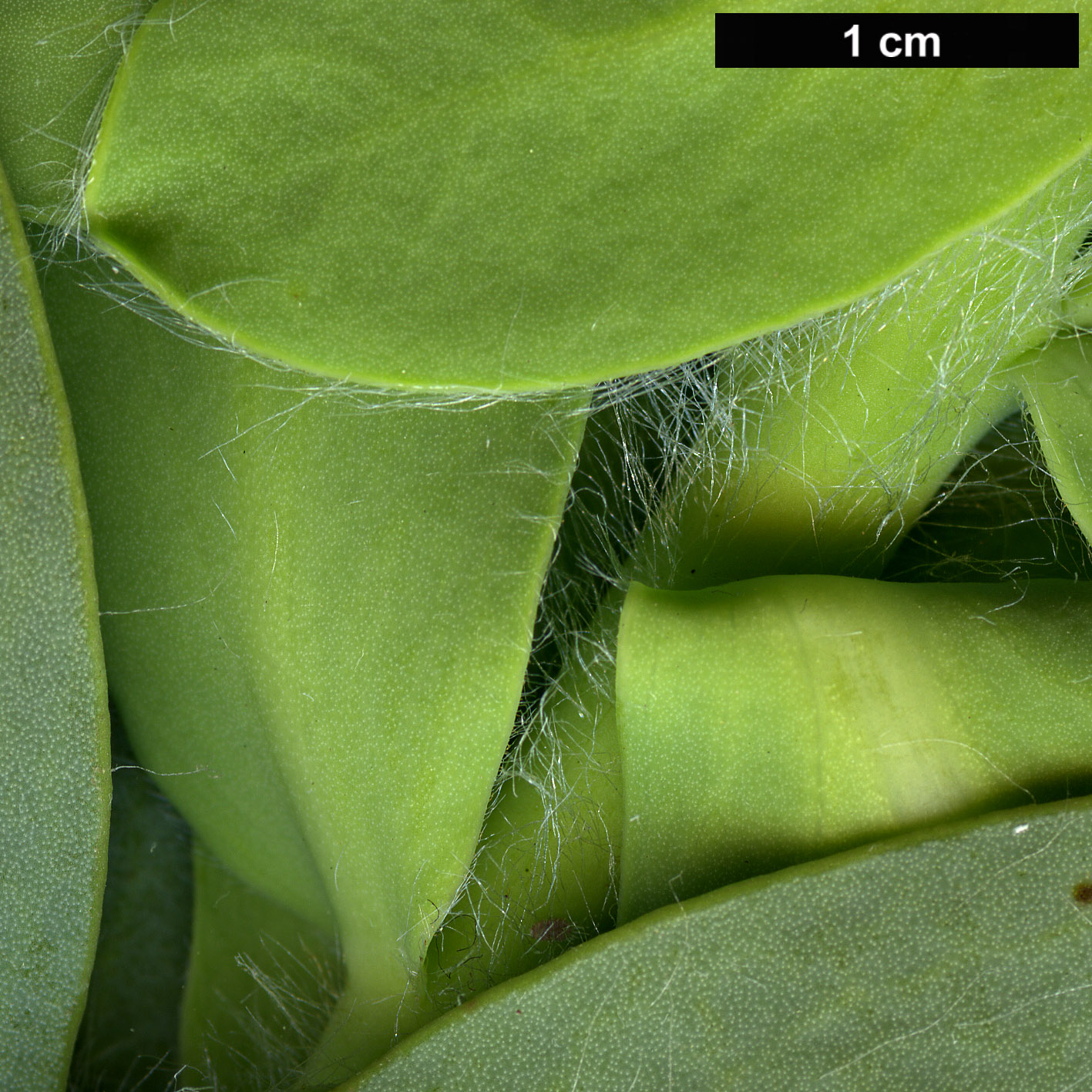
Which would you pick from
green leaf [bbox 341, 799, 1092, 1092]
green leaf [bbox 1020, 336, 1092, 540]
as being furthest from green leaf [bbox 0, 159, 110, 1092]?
green leaf [bbox 1020, 336, 1092, 540]

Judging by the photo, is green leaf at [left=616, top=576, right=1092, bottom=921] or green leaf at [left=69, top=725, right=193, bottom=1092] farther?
green leaf at [left=69, top=725, right=193, bottom=1092]

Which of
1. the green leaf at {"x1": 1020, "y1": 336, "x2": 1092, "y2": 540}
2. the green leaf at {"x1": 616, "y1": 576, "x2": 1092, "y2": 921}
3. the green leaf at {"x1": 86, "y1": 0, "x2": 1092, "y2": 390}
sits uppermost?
the green leaf at {"x1": 86, "y1": 0, "x2": 1092, "y2": 390}

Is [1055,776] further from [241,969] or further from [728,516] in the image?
[241,969]

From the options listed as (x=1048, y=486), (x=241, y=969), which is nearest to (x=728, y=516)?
(x=1048, y=486)

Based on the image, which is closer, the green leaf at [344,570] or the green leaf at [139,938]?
the green leaf at [344,570]

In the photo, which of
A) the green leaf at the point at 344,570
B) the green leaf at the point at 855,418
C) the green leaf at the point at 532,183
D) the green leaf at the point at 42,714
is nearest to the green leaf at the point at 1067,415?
the green leaf at the point at 855,418

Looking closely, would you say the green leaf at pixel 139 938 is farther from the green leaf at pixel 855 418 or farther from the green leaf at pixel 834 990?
the green leaf at pixel 855 418

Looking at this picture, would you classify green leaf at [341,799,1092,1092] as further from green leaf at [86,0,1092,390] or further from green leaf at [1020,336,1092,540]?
green leaf at [86,0,1092,390]
